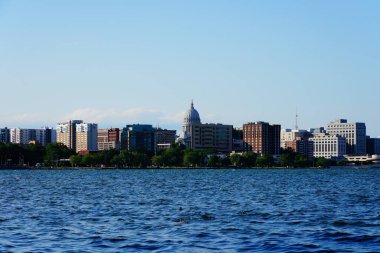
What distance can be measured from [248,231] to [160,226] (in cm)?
506

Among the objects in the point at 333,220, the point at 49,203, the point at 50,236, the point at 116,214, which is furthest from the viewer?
the point at 49,203

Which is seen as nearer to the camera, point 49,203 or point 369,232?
point 369,232

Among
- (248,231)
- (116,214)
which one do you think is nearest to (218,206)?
(116,214)

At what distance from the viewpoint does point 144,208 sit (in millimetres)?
56281

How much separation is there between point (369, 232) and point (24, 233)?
55.5 feet

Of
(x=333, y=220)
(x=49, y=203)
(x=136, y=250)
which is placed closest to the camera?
(x=136, y=250)

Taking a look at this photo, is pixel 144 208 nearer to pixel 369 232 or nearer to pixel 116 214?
pixel 116 214

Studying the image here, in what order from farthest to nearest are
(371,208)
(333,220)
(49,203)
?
(49,203) → (371,208) → (333,220)

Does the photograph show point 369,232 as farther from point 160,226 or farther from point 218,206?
point 218,206

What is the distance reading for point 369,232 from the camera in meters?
39.5

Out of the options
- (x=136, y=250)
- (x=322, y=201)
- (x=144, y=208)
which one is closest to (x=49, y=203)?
(x=144, y=208)

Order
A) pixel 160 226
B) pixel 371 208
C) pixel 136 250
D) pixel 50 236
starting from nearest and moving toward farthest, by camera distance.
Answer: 1. pixel 136 250
2. pixel 50 236
3. pixel 160 226
4. pixel 371 208

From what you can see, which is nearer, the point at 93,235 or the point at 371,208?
the point at 93,235

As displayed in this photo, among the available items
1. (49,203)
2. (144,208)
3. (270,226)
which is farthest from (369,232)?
(49,203)
